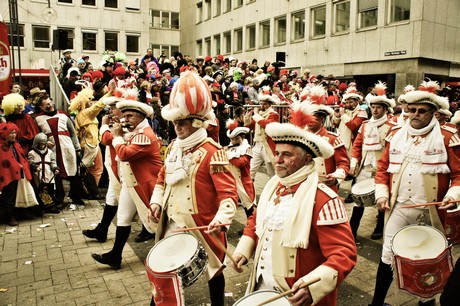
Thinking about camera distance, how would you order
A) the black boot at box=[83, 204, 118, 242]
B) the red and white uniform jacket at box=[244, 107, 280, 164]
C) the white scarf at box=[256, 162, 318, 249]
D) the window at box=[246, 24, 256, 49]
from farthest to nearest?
the window at box=[246, 24, 256, 49]
the red and white uniform jacket at box=[244, 107, 280, 164]
the black boot at box=[83, 204, 118, 242]
the white scarf at box=[256, 162, 318, 249]

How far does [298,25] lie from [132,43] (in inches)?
606

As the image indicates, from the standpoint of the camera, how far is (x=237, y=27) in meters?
33.8

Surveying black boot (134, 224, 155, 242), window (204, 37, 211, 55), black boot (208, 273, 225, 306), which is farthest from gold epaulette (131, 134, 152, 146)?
window (204, 37, 211, 55)

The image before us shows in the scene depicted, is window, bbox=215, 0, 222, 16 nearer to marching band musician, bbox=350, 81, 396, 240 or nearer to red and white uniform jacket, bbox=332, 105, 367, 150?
red and white uniform jacket, bbox=332, 105, 367, 150

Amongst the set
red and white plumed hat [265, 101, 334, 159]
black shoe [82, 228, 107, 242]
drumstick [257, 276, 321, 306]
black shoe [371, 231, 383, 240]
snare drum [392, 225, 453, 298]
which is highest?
red and white plumed hat [265, 101, 334, 159]

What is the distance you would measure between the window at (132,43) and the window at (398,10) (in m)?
21.8

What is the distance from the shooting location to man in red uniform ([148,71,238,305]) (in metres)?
3.67

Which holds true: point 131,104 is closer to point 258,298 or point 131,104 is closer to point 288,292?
point 258,298

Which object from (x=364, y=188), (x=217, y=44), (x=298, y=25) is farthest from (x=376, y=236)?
(x=217, y=44)

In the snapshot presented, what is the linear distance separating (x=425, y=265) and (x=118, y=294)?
317cm

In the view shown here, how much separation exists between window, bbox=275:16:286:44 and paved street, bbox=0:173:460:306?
24263 mm

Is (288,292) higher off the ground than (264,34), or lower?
lower

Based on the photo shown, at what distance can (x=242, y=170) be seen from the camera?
6.73m

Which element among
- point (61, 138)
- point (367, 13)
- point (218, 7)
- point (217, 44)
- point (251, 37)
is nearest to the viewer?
point (61, 138)
